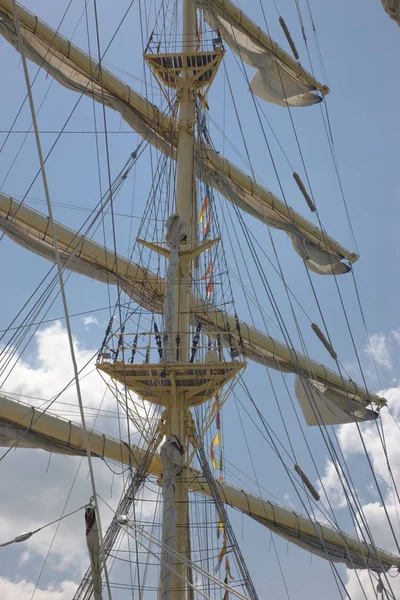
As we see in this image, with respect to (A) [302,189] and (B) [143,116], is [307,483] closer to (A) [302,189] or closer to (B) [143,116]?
(A) [302,189]

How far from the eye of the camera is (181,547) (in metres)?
7.81

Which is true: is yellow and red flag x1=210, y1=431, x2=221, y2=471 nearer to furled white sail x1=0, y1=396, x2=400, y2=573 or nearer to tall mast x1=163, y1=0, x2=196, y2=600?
furled white sail x1=0, y1=396, x2=400, y2=573

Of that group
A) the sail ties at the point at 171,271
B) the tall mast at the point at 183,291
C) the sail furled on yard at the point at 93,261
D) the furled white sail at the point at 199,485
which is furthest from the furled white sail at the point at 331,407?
the sail ties at the point at 171,271

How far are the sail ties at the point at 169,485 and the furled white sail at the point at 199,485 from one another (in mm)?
1996

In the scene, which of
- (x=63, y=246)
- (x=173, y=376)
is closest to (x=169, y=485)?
(x=173, y=376)

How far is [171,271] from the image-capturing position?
886cm

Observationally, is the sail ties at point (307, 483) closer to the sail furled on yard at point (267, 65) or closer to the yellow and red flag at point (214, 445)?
the yellow and red flag at point (214, 445)

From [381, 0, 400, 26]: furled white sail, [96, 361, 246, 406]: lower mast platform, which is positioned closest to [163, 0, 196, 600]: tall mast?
[96, 361, 246, 406]: lower mast platform

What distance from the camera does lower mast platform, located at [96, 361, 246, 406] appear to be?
832 cm

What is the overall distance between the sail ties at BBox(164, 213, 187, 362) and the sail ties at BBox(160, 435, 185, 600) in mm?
1047

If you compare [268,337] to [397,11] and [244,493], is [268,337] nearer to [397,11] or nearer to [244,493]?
[244,493]

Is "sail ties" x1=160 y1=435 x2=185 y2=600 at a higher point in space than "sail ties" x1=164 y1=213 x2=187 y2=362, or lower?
lower

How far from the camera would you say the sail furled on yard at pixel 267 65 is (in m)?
14.7

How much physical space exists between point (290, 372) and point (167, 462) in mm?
10368
